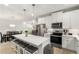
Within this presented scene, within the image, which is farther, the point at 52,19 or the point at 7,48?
the point at 52,19

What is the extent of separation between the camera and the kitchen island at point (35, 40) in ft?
4.49

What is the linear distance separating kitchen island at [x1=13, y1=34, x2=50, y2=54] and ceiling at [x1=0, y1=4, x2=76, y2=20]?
1.16 ft

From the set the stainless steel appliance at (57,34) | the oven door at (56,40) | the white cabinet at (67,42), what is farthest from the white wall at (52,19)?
the white cabinet at (67,42)

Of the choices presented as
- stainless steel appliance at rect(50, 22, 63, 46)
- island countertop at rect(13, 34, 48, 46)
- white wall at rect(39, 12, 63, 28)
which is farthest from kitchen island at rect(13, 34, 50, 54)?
white wall at rect(39, 12, 63, 28)

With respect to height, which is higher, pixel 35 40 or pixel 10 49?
pixel 35 40

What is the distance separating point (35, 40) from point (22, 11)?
587mm

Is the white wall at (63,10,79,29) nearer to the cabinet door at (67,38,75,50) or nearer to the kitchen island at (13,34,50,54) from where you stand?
the cabinet door at (67,38,75,50)

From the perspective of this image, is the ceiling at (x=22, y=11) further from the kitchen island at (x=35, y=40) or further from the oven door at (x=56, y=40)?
the oven door at (x=56, y=40)

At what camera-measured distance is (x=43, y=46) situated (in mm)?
1363

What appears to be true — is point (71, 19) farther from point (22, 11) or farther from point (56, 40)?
point (22, 11)

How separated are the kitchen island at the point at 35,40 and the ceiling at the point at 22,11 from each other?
1.16 feet

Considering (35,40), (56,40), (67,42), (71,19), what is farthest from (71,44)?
(35,40)

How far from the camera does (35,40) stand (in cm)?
141

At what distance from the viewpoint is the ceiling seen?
4.34 feet
